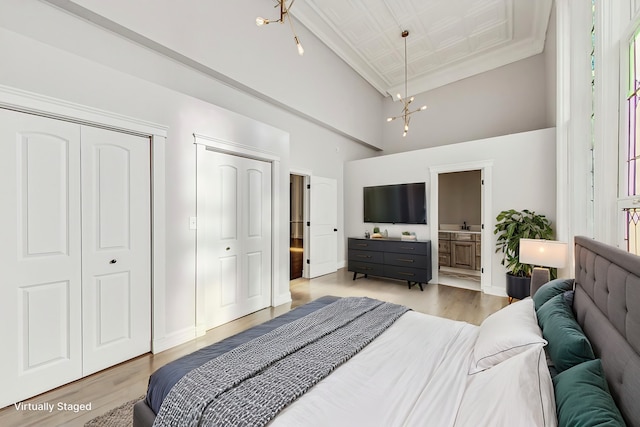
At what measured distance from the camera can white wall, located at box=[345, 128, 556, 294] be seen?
13.4 ft

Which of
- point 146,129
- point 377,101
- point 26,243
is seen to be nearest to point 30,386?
point 26,243

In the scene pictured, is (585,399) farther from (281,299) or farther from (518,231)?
(518,231)

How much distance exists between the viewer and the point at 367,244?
17.4 ft

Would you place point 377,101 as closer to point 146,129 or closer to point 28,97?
point 146,129

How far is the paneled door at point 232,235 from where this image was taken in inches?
120

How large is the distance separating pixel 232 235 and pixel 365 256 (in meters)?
2.82

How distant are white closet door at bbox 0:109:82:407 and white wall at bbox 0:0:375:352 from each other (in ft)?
1.16

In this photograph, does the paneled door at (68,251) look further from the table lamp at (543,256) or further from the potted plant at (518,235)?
the potted plant at (518,235)

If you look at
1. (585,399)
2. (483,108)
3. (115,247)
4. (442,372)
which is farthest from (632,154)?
(483,108)

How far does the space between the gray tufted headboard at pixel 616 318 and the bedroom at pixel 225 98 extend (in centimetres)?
68

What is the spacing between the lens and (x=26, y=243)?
1.94 meters

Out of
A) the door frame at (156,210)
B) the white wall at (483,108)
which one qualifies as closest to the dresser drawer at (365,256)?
the white wall at (483,108)

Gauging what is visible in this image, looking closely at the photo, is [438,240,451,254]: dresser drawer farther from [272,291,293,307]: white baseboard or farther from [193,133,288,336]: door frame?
[193,133,288,336]: door frame

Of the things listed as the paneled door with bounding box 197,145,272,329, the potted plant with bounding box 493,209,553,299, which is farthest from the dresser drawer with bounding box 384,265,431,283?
the paneled door with bounding box 197,145,272,329
